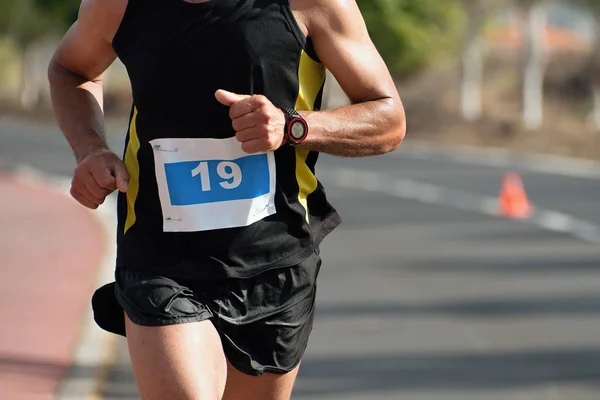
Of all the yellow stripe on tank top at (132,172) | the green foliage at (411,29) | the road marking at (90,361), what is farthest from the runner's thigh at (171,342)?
the green foliage at (411,29)

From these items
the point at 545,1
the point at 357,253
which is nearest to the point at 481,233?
the point at 357,253

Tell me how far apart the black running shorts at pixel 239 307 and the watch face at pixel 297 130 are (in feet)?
1.38

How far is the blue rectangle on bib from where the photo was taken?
11.7 ft

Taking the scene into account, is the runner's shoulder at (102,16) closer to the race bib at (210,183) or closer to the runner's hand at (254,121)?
the race bib at (210,183)

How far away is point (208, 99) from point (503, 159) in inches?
986

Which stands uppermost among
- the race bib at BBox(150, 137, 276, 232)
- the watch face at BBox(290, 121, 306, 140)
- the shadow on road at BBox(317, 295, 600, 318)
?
the watch face at BBox(290, 121, 306, 140)

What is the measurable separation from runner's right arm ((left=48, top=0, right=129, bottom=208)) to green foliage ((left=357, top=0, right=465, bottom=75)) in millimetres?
36079

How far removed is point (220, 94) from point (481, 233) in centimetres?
1153

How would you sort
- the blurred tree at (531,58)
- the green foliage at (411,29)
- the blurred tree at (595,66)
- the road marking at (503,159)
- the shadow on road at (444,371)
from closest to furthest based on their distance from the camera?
the shadow on road at (444,371) < the road marking at (503,159) < the blurred tree at (531,58) < the blurred tree at (595,66) < the green foliage at (411,29)

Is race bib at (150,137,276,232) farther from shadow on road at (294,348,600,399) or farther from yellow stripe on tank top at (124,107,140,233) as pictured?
shadow on road at (294,348,600,399)

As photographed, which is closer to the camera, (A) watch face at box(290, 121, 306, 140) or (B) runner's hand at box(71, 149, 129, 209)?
(A) watch face at box(290, 121, 306, 140)

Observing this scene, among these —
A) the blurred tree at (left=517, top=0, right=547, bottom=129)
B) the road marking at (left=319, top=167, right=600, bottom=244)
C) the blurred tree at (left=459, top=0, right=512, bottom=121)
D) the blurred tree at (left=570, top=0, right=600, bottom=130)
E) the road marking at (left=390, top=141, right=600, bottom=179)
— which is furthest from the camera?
Answer: the blurred tree at (left=459, top=0, right=512, bottom=121)

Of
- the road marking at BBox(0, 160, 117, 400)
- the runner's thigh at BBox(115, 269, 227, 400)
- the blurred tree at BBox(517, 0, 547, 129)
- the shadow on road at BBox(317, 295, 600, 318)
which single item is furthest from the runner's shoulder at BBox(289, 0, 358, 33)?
the blurred tree at BBox(517, 0, 547, 129)

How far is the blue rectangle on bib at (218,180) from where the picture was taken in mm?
3555
